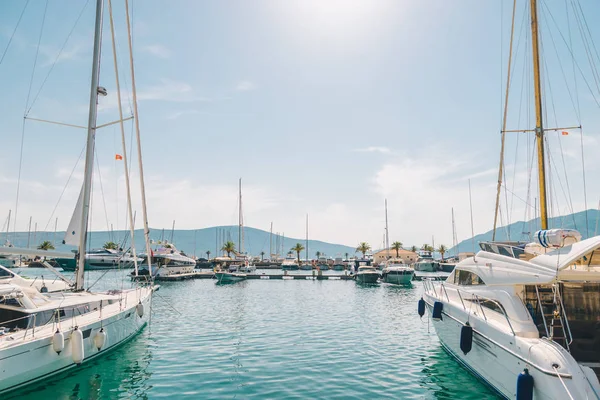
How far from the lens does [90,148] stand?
675 inches

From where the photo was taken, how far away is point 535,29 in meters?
16.5

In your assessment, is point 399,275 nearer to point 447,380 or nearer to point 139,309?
point 139,309

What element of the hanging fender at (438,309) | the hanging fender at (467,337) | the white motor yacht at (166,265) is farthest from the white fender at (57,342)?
the white motor yacht at (166,265)

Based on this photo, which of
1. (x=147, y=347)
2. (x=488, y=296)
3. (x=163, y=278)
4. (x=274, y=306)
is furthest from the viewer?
(x=163, y=278)

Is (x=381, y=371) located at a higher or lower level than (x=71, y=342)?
lower

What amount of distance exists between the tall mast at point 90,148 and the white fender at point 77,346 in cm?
555

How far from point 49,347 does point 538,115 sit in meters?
18.9

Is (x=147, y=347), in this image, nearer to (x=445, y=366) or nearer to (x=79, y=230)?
(x=79, y=230)

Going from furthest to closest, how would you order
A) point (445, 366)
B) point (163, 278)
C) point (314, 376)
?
1. point (163, 278)
2. point (445, 366)
3. point (314, 376)

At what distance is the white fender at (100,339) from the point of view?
13586 millimetres

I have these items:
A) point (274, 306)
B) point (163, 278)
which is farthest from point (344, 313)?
point (163, 278)

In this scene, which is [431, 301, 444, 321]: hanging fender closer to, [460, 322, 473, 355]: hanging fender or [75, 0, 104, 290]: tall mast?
[460, 322, 473, 355]: hanging fender

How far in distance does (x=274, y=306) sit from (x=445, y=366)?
17.7 metres

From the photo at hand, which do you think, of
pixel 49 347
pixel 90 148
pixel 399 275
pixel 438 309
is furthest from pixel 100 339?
pixel 399 275
